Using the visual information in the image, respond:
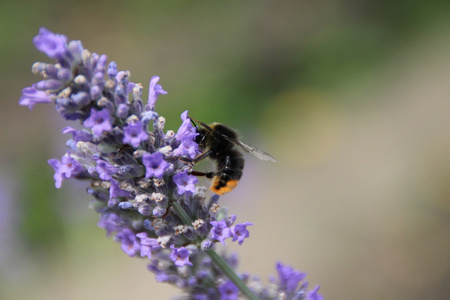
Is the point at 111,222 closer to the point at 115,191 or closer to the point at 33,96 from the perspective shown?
the point at 115,191

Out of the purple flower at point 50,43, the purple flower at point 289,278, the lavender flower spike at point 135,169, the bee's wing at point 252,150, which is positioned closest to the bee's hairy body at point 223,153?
the bee's wing at point 252,150

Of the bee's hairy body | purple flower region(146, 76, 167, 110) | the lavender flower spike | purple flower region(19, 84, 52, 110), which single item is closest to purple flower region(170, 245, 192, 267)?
the lavender flower spike

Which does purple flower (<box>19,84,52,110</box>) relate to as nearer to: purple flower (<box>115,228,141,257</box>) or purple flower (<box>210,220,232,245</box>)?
purple flower (<box>115,228,141,257</box>)

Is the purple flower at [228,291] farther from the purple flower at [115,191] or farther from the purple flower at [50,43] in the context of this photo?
the purple flower at [50,43]

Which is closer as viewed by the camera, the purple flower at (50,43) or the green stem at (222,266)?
the purple flower at (50,43)

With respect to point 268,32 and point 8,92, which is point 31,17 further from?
point 268,32

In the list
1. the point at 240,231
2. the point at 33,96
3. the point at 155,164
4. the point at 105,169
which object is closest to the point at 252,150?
the point at 240,231
